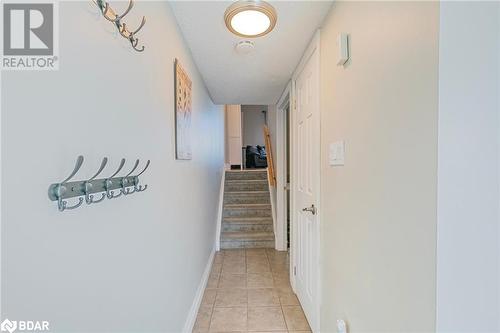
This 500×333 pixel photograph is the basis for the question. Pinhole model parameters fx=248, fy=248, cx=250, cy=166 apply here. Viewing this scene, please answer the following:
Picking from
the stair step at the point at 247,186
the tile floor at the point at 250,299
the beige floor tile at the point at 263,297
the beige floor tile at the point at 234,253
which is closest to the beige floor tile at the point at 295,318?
the tile floor at the point at 250,299

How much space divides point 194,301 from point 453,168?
2.01 meters

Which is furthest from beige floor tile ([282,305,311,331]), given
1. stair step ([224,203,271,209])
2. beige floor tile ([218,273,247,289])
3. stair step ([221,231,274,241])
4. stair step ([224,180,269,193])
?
stair step ([224,180,269,193])

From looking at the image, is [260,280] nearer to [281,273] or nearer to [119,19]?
[281,273]

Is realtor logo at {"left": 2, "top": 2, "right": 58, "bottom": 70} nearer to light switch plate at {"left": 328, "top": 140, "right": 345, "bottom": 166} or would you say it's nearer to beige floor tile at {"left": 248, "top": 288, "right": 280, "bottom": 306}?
light switch plate at {"left": 328, "top": 140, "right": 345, "bottom": 166}

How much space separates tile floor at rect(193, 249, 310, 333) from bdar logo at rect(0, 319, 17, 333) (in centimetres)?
164

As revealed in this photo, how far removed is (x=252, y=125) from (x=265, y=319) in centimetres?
697

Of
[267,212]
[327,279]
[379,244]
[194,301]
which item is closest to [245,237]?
[267,212]

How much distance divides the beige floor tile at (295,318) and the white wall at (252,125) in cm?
659

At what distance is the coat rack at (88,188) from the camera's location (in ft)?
1.84

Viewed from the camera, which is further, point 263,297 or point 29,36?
point 263,297

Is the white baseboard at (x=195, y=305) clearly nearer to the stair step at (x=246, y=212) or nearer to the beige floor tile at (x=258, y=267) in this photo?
the beige floor tile at (x=258, y=267)

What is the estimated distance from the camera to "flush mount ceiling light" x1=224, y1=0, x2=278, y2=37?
123cm

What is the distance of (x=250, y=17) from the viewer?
1.30 m

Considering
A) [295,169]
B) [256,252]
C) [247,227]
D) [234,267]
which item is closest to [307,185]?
[295,169]
